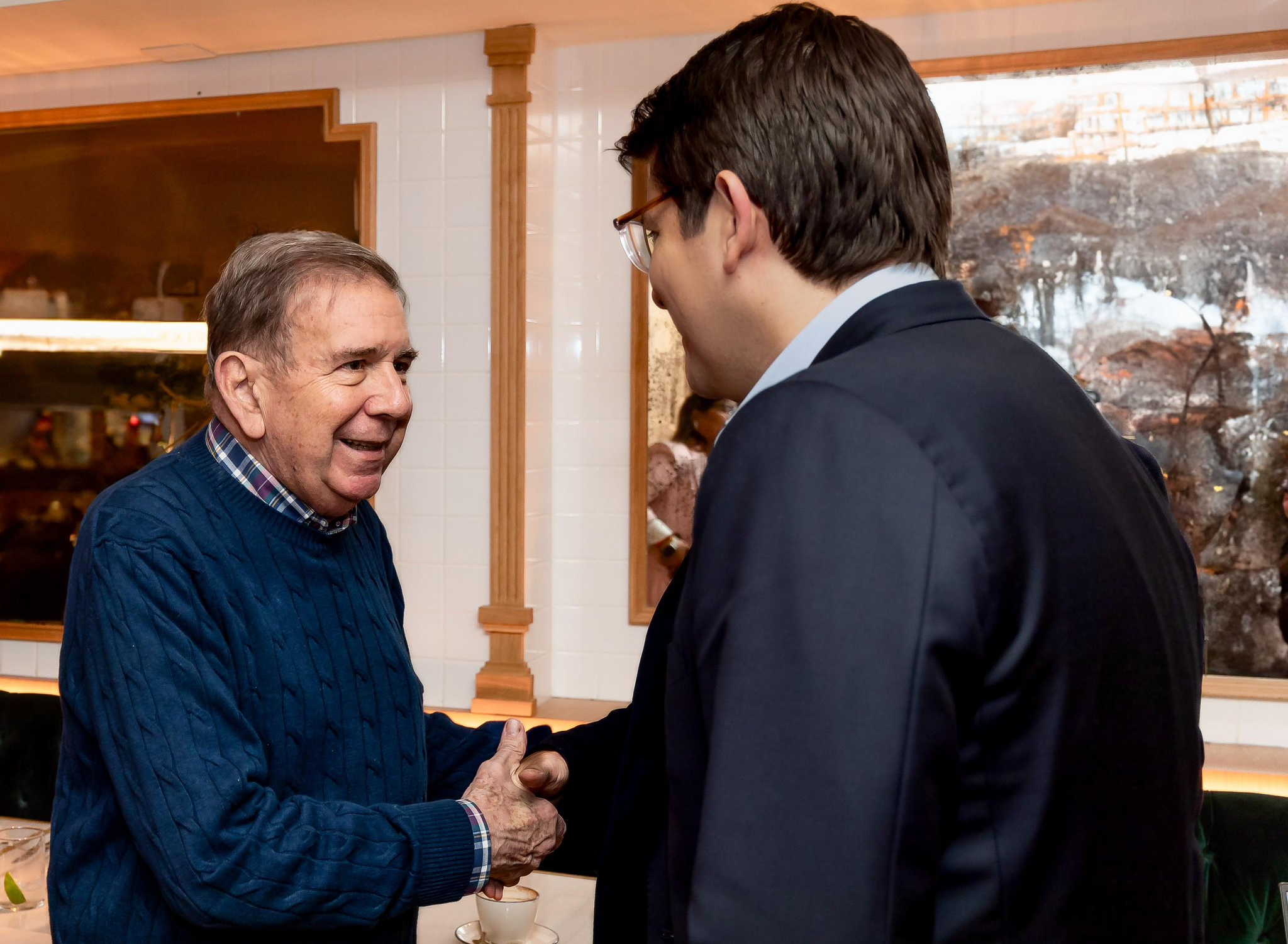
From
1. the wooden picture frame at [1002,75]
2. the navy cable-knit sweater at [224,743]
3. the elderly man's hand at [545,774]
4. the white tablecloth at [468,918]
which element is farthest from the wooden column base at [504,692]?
the navy cable-knit sweater at [224,743]

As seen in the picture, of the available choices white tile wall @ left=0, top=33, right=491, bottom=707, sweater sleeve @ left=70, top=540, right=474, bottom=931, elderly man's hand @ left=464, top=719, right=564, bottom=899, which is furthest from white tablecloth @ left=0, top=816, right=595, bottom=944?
white tile wall @ left=0, top=33, right=491, bottom=707

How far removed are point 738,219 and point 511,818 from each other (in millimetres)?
916

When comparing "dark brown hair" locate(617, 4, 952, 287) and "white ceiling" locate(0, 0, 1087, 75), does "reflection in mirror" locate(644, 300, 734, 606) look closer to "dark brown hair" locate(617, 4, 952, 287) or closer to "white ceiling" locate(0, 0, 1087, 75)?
"white ceiling" locate(0, 0, 1087, 75)

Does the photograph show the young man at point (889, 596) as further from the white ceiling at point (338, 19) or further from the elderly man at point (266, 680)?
the white ceiling at point (338, 19)

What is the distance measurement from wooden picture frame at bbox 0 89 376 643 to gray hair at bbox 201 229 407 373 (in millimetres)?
2404

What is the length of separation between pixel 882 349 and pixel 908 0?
9.47 ft

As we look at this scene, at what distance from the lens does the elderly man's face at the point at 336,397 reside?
54.2 inches

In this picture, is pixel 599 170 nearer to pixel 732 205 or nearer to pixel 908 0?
pixel 908 0

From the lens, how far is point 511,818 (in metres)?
1.49

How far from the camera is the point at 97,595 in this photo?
123cm

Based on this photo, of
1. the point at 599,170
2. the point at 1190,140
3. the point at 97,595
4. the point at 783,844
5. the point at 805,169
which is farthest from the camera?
the point at 599,170

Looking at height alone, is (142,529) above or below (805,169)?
below

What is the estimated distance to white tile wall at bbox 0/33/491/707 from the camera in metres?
3.65

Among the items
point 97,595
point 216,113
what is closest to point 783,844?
point 97,595
